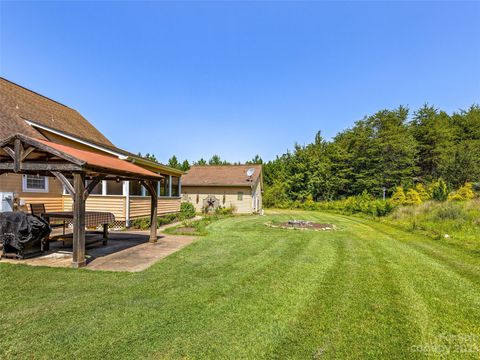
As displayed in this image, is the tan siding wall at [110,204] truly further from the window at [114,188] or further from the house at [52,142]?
the window at [114,188]

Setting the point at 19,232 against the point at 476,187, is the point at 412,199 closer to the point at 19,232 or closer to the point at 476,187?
the point at 476,187

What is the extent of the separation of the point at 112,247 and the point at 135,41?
36.5ft

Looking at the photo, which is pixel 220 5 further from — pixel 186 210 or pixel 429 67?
pixel 186 210

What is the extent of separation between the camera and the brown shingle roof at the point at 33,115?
9898 mm

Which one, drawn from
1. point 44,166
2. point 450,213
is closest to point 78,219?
point 44,166

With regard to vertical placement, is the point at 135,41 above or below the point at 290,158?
above

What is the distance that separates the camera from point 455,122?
38781 millimetres

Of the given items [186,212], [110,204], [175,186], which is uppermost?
[175,186]

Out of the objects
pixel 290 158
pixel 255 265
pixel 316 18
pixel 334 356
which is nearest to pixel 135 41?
pixel 316 18

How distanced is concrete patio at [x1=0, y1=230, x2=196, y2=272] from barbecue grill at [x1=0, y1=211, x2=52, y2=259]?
0.77 ft

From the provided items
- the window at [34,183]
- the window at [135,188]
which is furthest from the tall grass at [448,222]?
the window at [34,183]

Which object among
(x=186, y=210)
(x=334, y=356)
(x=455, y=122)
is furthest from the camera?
(x=455, y=122)

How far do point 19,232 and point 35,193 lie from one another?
5960 mm

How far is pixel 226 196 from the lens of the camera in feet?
73.0
